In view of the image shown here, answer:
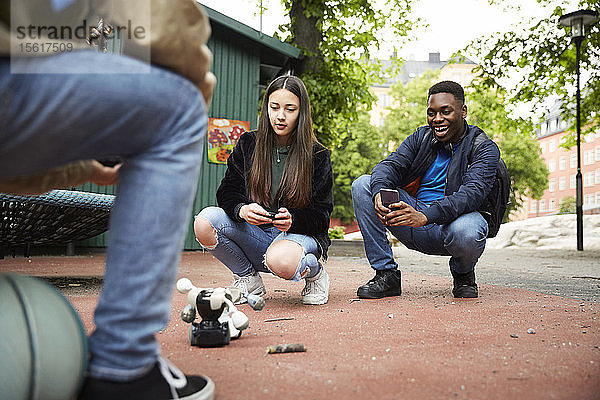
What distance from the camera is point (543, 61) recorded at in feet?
43.2

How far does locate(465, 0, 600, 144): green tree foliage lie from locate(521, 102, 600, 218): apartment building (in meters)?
44.3

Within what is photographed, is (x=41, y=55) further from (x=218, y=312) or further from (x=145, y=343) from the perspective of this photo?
(x=218, y=312)

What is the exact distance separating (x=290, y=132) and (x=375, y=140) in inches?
1212

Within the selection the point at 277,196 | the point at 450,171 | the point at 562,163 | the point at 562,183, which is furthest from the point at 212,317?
the point at 562,183

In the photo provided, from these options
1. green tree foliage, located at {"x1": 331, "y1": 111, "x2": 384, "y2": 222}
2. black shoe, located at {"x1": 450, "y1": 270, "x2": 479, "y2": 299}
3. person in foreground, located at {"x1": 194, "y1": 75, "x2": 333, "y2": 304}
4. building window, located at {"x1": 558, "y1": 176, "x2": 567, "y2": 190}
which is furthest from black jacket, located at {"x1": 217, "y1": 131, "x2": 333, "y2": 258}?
building window, located at {"x1": 558, "y1": 176, "x2": 567, "y2": 190}

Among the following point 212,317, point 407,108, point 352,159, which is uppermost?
point 407,108

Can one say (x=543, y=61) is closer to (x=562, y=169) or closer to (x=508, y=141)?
(x=508, y=141)

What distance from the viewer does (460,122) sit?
3955 millimetres

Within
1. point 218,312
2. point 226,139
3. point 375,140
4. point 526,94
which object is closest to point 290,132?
point 218,312

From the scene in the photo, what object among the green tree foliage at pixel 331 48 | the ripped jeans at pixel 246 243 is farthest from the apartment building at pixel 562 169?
the ripped jeans at pixel 246 243

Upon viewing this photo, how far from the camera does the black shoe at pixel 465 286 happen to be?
3.99 meters

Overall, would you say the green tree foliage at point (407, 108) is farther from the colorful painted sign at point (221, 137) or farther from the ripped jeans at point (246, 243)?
the ripped jeans at point (246, 243)

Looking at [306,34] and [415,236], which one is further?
[306,34]

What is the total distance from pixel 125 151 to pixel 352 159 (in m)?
32.1
